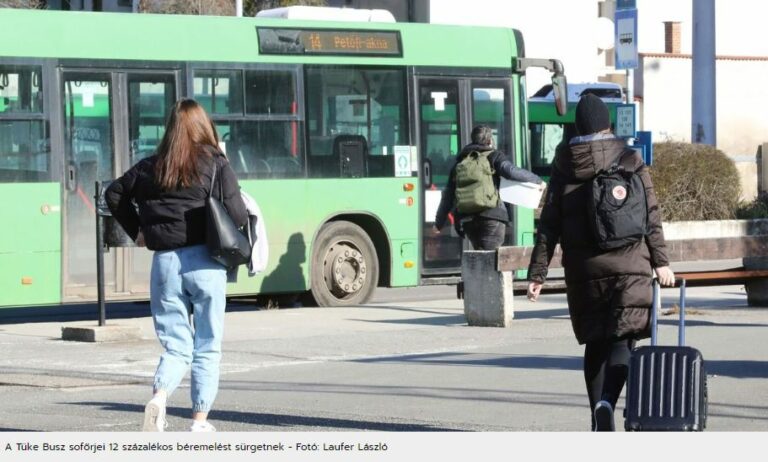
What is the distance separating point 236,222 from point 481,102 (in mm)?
10481

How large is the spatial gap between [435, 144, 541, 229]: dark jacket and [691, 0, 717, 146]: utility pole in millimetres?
11852

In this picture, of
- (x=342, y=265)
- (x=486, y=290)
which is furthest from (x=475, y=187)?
(x=342, y=265)

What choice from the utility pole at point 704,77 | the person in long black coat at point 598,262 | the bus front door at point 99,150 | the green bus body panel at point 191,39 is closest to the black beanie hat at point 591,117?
the person in long black coat at point 598,262

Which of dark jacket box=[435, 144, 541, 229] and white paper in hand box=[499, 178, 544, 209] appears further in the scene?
white paper in hand box=[499, 178, 544, 209]

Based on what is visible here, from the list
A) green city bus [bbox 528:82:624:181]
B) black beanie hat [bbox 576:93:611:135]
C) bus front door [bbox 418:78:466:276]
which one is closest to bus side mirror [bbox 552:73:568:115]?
bus front door [bbox 418:78:466:276]

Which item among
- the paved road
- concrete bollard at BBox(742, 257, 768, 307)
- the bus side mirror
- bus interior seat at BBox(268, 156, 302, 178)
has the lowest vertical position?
the paved road

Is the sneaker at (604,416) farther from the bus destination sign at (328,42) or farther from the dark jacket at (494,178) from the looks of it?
the bus destination sign at (328,42)

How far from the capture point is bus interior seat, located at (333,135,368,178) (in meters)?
17.2

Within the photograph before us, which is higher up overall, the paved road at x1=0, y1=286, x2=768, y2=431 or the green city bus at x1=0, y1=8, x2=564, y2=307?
the green city bus at x1=0, y1=8, x2=564, y2=307

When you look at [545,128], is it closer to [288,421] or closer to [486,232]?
[486,232]

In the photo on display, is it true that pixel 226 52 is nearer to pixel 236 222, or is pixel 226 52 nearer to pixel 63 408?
pixel 63 408

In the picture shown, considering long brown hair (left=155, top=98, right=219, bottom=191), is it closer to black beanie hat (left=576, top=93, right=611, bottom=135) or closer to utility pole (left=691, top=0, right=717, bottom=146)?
black beanie hat (left=576, top=93, right=611, bottom=135)

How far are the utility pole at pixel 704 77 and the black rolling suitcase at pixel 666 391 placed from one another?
19908mm

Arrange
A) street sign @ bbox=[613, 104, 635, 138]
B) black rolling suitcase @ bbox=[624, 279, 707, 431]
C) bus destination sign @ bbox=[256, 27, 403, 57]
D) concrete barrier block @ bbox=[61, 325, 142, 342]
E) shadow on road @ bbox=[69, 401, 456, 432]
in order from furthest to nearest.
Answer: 1. street sign @ bbox=[613, 104, 635, 138]
2. bus destination sign @ bbox=[256, 27, 403, 57]
3. concrete barrier block @ bbox=[61, 325, 142, 342]
4. shadow on road @ bbox=[69, 401, 456, 432]
5. black rolling suitcase @ bbox=[624, 279, 707, 431]
